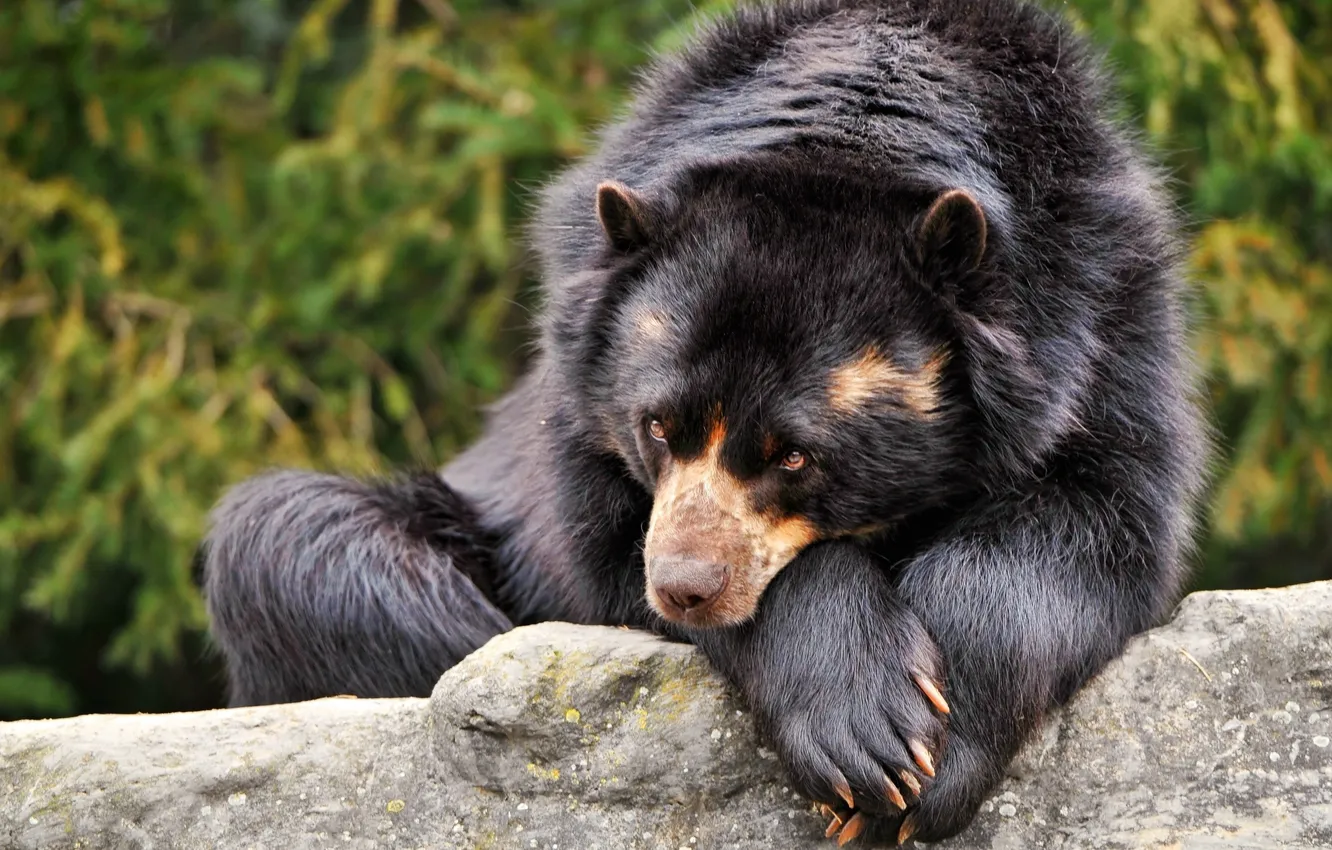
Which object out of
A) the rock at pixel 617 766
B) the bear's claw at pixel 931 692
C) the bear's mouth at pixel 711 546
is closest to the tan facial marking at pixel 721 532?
the bear's mouth at pixel 711 546

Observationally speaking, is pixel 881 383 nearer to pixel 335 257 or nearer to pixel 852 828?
pixel 852 828

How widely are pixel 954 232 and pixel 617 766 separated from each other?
138 cm

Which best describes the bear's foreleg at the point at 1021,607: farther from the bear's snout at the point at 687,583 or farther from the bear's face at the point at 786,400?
the bear's snout at the point at 687,583

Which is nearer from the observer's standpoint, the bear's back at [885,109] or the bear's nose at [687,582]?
the bear's nose at [687,582]

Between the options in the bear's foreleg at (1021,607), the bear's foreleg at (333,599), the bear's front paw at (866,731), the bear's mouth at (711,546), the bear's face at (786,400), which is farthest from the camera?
the bear's foreleg at (333,599)

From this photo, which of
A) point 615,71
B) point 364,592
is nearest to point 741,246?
point 364,592

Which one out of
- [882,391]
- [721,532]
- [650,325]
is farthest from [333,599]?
[882,391]

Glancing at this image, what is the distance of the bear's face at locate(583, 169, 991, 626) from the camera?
3473mm

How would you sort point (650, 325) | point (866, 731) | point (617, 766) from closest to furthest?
point (866, 731)
point (617, 766)
point (650, 325)

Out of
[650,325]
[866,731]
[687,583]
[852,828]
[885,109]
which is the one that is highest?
[885,109]

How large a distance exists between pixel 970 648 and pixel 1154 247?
1.18 m

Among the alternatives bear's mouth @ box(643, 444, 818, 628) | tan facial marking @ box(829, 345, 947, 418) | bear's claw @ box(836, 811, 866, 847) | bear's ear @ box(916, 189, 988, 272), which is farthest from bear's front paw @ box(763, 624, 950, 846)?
bear's ear @ box(916, 189, 988, 272)

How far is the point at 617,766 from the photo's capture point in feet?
10.9

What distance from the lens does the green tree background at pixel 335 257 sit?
6.39 meters
